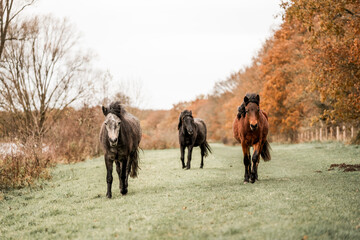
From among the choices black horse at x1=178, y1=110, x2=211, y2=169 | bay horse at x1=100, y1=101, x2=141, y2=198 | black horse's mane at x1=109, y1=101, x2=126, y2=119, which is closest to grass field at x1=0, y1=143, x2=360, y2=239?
bay horse at x1=100, y1=101, x2=141, y2=198

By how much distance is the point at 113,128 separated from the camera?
8.03m

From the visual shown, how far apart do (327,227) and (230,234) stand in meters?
1.32

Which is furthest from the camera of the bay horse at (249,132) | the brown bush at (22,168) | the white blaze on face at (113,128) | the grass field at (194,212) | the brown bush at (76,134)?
the brown bush at (76,134)

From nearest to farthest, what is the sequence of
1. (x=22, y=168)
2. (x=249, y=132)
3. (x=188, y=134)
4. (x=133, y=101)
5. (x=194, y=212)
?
(x=194, y=212) → (x=249, y=132) → (x=22, y=168) → (x=188, y=134) → (x=133, y=101)

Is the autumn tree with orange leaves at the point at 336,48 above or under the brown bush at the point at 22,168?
above

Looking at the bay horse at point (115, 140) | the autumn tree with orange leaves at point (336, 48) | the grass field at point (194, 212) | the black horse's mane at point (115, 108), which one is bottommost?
the grass field at point (194, 212)

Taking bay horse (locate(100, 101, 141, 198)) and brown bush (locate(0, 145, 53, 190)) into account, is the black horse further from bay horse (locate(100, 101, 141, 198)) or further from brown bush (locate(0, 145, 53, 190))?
bay horse (locate(100, 101, 141, 198))

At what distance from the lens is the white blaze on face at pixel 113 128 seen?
7.93m

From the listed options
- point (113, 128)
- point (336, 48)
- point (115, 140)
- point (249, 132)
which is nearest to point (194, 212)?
point (115, 140)

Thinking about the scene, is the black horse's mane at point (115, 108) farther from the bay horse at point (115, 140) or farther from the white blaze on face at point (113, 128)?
the white blaze on face at point (113, 128)

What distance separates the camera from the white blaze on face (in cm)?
793

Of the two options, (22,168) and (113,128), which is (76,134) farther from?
(113,128)

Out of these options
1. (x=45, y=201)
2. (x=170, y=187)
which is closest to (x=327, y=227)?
(x=170, y=187)

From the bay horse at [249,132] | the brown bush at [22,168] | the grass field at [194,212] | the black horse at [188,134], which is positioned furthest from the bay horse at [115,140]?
the black horse at [188,134]
